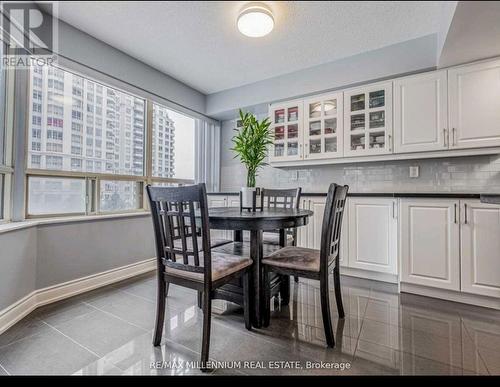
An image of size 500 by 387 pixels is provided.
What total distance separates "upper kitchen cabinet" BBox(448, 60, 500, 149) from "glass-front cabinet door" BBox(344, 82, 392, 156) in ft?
1.66

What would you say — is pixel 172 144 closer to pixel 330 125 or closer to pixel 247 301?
pixel 330 125

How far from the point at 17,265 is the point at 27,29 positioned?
170 cm

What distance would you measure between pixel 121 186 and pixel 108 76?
3.59 ft

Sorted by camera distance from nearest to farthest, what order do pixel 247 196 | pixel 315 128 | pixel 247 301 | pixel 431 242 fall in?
1. pixel 247 301
2. pixel 247 196
3. pixel 431 242
4. pixel 315 128

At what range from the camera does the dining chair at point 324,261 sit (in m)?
1.44

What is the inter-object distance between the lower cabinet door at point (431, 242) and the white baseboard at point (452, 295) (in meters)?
0.05

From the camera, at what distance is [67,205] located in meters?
2.24

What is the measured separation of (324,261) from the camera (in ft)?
4.79

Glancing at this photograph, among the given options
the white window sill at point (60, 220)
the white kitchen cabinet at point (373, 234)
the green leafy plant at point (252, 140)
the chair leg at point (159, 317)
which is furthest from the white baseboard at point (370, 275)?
the white window sill at point (60, 220)

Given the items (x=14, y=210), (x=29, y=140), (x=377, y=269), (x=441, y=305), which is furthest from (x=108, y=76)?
(x=441, y=305)

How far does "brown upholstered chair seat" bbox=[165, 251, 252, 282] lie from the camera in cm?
134

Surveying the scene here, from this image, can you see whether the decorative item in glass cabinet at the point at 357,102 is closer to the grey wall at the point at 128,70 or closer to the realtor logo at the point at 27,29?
Result: the grey wall at the point at 128,70

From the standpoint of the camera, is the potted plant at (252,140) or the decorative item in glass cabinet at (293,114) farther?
the decorative item in glass cabinet at (293,114)

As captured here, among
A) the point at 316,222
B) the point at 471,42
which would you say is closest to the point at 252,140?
the point at 316,222
